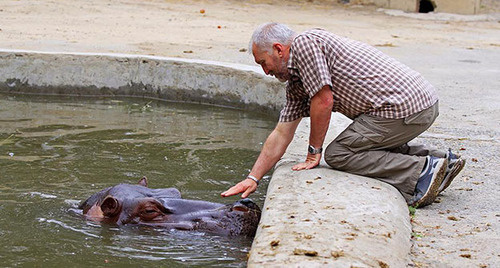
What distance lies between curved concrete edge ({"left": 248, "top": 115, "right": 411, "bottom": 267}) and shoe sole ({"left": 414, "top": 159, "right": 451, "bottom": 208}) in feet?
0.43

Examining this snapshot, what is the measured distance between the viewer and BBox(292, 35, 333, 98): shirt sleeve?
15.3 feet

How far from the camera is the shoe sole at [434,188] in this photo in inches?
187

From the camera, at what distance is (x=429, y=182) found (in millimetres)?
4758

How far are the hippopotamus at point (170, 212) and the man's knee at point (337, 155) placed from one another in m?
0.61

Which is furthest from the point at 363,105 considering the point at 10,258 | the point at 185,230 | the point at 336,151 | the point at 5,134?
the point at 5,134

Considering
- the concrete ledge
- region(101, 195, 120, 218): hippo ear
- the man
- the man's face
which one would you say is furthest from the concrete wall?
region(101, 195, 120, 218): hippo ear

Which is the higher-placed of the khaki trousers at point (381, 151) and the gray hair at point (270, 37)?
the gray hair at point (270, 37)

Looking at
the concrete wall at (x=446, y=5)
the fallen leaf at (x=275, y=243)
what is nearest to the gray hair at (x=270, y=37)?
the fallen leaf at (x=275, y=243)

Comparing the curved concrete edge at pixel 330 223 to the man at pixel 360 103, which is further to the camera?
the man at pixel 360 103

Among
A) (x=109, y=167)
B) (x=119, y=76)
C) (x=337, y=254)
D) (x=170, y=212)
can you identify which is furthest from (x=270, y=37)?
(x=119, y=76)

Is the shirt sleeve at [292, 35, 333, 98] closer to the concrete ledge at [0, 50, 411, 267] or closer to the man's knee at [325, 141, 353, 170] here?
the man's knee at [325, 141, 353, 170]

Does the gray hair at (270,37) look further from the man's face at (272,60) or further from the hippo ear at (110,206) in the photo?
the hippo ear at (110,206)

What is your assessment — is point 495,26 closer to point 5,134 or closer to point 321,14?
point 321,14

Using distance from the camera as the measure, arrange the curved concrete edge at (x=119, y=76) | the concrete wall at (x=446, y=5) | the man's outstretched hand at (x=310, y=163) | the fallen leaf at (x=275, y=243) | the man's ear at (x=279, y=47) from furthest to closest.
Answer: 1. the concrete wall at (x=446, y=5)
2. the curved concrete edge at (x=119, y=76)
3. the man's outstretched hand at (x=310, y=163)
4. the man's ear at (x=279, y=47)
5. the fallen leaf at (x=275, y=243)
